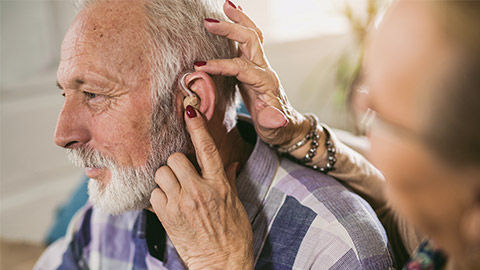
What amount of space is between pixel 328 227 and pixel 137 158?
0.48 m

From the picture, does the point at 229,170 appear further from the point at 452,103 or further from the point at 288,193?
the point at 452,103

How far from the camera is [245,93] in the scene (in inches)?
48.1

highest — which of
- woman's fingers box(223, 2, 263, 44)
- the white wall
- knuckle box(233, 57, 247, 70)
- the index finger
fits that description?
woman's fingers box(223, 2, 263, 44)

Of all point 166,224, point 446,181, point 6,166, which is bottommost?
point 6,166

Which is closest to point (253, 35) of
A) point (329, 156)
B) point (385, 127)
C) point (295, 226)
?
point (329, 156)

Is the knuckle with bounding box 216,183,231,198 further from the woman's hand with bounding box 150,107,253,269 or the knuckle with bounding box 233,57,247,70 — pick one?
the knuckle with bounding box 233,57,247,70

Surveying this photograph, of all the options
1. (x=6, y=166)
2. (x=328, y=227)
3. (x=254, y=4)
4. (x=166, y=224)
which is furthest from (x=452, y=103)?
(x=254, y=4)

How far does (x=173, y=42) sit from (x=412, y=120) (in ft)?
2.29

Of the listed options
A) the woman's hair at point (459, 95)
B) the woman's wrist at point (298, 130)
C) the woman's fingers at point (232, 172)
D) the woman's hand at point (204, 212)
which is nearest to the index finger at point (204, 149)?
the woman's hand at point (204, 212)

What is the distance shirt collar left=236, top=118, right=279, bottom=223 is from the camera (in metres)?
1.24

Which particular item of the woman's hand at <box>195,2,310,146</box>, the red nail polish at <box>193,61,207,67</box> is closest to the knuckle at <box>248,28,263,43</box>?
the woman's hand at <box>195,2,310,146</box>

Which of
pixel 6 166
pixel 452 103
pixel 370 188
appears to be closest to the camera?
pixel 452 103

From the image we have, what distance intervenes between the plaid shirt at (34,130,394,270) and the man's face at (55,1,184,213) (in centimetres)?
23

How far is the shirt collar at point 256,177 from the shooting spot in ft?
4.08
